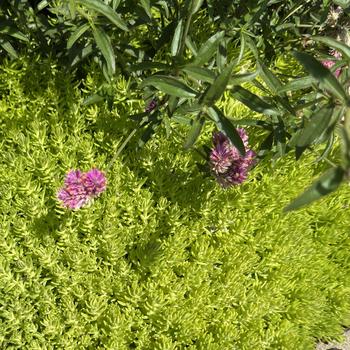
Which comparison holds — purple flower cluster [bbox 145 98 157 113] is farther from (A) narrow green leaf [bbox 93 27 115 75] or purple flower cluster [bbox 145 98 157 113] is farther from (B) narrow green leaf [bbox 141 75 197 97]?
(B) narrow green leaf [bbox 141 75 197 97]

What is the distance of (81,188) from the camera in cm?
146

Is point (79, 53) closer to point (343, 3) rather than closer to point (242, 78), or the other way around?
point (242, 78)

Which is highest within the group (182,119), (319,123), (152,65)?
(319,123)

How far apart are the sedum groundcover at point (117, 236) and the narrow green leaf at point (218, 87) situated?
56 centimetres

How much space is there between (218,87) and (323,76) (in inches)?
9.4

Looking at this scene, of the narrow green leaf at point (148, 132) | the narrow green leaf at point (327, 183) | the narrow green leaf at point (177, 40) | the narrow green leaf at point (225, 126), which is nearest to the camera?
the narrow green leaf at point (327, 183)

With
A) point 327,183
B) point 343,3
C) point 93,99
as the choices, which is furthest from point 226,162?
point 327,183

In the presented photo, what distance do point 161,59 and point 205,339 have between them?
2.81ft

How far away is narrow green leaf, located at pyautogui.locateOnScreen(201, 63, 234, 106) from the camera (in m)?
1.11

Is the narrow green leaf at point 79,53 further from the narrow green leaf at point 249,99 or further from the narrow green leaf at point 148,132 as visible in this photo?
the narrow green leaf at point 249,99

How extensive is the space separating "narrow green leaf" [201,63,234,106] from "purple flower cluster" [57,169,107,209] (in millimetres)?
388

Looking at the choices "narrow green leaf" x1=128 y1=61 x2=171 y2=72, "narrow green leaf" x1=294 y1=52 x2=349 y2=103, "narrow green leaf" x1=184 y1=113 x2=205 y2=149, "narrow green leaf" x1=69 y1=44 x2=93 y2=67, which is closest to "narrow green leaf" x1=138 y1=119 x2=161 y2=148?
"narrow green leaf" x1=128 y1=61 x2=171 y2=72

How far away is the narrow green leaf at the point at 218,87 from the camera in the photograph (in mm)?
1108

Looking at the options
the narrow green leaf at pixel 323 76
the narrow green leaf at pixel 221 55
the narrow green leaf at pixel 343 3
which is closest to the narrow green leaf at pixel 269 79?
the narrow green leaf at pixel 221 55
